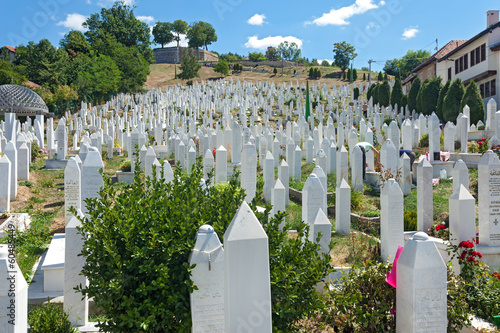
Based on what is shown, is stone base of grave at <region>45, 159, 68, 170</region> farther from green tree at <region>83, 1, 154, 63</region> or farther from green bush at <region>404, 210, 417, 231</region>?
green tree at <region>83, 1, 154, 63</region>

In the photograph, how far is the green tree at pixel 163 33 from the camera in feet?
344

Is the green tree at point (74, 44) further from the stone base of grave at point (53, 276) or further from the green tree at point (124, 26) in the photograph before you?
the stone base of grave at point (53, 276)

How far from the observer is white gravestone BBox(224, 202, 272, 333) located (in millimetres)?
3064

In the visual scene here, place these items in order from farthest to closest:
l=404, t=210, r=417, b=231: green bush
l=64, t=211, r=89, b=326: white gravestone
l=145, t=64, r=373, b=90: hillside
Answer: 1. l=145, t=64, r=373, b=90: hillside
2. l=404, t=210, r=417, b=231: green bush
3. l=64, t=211, r=89, b=326: white gravestone

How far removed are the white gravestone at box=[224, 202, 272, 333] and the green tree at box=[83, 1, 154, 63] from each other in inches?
2770

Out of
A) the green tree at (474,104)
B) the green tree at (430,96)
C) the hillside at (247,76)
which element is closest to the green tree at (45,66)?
the hillside at (247,76)

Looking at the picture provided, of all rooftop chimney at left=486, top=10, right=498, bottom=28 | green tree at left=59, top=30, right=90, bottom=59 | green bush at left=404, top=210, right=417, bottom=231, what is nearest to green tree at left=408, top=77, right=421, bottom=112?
rooftop chimney at left=486, top=10, right=498, bottom=28

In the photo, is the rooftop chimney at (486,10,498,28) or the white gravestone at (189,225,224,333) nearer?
the white gravestone at (189,225,224,333)

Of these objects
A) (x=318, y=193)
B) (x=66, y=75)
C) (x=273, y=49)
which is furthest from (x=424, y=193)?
(x=273, y=49)

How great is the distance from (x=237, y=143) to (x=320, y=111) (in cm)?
2048

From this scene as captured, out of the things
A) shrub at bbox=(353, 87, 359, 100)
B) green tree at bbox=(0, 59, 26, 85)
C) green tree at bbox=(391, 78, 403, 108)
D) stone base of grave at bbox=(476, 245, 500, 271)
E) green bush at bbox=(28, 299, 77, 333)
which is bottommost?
green bush at bbox=(28, 299, 77, 333)

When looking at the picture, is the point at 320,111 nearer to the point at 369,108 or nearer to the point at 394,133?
the point at 369,108

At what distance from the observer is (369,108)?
33594 mm

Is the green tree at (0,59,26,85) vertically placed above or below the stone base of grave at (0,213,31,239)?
above
